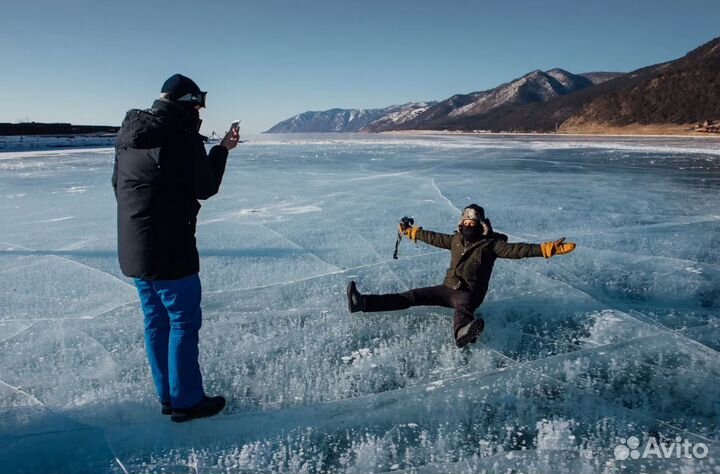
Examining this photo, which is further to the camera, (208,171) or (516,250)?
(516,250)

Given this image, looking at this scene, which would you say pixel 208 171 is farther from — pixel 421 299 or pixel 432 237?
pixel 432 237

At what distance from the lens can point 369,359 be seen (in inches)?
117

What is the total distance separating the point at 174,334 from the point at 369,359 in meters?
1.27

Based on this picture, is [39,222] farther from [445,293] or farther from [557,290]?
[557,290]

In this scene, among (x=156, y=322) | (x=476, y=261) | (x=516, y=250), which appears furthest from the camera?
(x=476, y=261)

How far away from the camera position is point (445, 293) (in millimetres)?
3537

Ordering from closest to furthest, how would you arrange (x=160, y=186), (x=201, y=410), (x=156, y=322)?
1. (x=160, y=186)
2. (x=156, y=322)
3. (x=201, y=410)

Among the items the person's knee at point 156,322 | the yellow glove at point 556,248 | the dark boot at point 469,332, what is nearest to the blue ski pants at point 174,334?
the person's knee at point 156,322

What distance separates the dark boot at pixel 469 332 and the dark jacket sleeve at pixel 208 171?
180cm

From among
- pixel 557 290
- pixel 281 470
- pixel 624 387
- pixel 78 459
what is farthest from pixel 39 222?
pixel 624 387

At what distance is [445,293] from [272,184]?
8.92m

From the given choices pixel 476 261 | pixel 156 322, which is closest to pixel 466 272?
pixel 476 261

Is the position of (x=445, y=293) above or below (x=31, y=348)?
above
